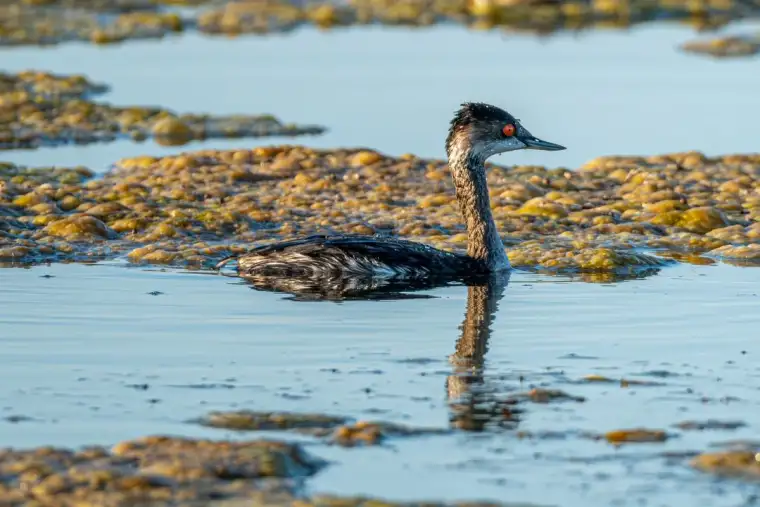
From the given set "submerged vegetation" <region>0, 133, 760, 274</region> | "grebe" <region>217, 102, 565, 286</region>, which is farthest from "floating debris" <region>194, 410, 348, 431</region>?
"submerged vegetation" <region>0, 133, 760, 274</region>

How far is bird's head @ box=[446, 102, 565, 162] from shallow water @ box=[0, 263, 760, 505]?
1.15 m

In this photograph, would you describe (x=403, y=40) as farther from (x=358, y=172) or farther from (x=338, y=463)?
(x=338, y=463)

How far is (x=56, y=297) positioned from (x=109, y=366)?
6.68 feet

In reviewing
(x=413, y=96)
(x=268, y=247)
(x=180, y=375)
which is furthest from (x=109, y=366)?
(x=413, y=96)

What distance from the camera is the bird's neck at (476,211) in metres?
11.0

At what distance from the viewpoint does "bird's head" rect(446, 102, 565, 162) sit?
1130cm

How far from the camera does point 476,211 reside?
11.3 m

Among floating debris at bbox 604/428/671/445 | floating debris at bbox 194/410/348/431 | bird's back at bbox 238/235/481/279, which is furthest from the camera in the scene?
bird's back at bbox 238/235/481/279

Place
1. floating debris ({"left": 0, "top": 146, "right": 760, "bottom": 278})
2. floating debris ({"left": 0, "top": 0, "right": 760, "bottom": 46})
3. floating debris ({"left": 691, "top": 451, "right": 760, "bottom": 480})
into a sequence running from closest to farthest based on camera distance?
floating debris ({"left": 691, "top": 451, "right": 760, "bottom": 480}) → floating debris ({"left": 0, "top": 146, "right": 760, "bottom": 278}) → floating debris ({"left": 0, "top": 0, "right": 760, "bottom": 46})

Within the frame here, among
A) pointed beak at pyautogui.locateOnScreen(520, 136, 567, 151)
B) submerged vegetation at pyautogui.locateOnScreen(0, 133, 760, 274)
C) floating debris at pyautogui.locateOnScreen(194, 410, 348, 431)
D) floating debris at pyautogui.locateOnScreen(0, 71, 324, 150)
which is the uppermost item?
pointed beak at pyautogui.locateOnScreen(520, 136, 567, 151)

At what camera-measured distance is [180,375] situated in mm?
7715

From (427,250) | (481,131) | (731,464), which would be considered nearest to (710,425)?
(731,464)

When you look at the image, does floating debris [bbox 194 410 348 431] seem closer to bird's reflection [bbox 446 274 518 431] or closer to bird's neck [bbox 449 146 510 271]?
bird's reflection [bbox 446 274 518 431]

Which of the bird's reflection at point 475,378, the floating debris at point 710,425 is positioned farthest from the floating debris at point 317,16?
the floating debris at point 710,425
